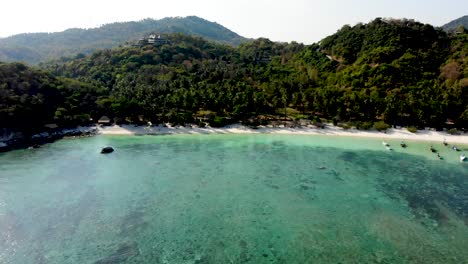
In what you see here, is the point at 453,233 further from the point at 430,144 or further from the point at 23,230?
the point at 23,230

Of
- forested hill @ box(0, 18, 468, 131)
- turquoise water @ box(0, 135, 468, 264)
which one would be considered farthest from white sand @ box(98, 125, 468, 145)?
turquoise water @ box(0, 135, 468, 264)

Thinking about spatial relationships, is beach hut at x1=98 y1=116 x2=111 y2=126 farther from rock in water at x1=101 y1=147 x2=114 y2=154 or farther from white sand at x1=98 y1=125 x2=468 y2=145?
rock in water at x1=101 y1=147 x2=114 y2=154

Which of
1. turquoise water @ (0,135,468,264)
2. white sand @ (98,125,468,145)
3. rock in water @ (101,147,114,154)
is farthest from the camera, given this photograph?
A: white sand @ (98,125,468,145)

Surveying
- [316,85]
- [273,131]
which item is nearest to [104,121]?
[273,131]

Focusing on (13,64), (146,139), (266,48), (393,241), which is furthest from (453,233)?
(266,48)

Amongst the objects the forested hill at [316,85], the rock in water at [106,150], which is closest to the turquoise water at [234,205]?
the rock in water at [106,150]

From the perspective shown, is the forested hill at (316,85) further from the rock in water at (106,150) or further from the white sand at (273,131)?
the rock in water at (106,150)
